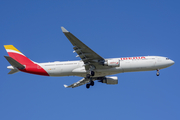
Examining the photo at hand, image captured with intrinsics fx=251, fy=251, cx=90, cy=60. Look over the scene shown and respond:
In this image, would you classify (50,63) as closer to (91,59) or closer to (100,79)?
(91,59)

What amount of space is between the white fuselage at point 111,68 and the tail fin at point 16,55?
294 centimetres

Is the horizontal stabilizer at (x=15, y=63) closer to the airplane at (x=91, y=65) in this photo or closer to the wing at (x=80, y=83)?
the airplane at (x=91, y=65)

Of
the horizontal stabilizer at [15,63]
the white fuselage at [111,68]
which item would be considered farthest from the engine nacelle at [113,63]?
Result: the horizontal stabilizer at [15,63]

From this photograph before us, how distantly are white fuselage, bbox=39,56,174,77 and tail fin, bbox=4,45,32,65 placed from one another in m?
2.94

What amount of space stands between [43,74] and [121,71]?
13576 millimetres

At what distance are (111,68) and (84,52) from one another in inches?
221

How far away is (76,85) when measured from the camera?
2015 inches

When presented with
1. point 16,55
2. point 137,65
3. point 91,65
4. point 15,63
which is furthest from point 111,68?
point 16,55

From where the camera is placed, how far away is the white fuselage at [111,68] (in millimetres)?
42719

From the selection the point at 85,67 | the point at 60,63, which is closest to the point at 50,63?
the point at 60,63

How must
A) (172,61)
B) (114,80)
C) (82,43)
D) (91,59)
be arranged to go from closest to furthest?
(82,43) → (91,59) → (172,61) → (114,80)

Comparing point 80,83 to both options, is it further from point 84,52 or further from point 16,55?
point 16,55

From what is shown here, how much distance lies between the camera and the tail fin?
44659mm

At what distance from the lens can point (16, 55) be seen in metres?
45.8
